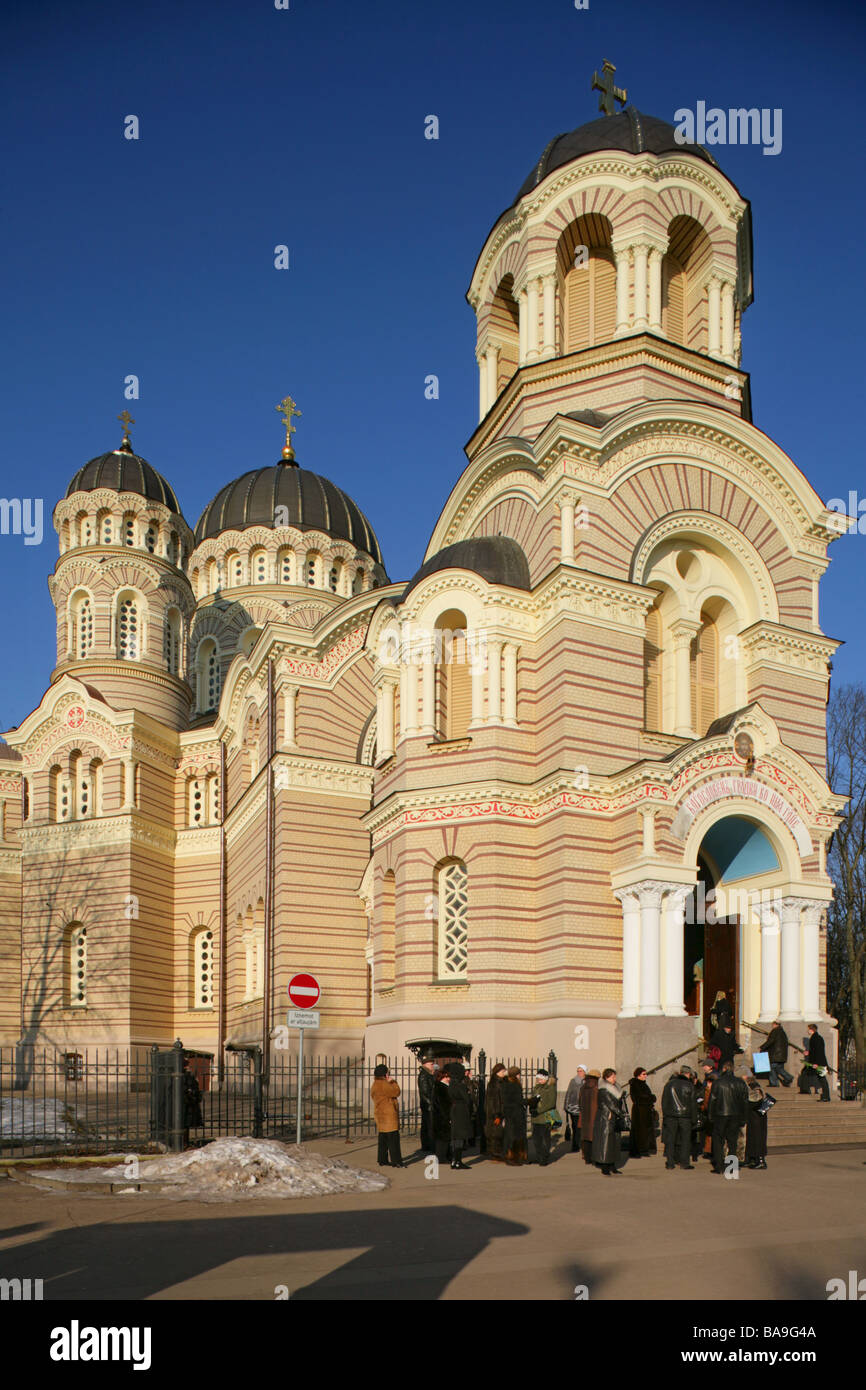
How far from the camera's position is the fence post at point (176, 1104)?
15891 mm

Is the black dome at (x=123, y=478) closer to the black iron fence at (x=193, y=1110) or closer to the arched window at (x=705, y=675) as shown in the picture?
the black iron fence at (x=193, y=1110)

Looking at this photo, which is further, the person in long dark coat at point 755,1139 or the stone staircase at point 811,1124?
the stone staircase at point 811,1124

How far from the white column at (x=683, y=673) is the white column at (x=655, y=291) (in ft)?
21.7

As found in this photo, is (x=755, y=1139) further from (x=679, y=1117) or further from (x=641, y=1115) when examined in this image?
(x=641, y=1115)

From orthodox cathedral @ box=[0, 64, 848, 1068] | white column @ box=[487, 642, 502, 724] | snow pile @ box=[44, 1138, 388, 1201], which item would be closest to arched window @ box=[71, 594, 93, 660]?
orthodox cathedral @ box=[0, 64, 848, 1068]

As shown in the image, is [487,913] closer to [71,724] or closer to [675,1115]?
[675,1115]

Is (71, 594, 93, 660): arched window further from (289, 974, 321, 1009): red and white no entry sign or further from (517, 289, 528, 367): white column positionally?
(289, 974, 321, 1009): red and white no entry sign

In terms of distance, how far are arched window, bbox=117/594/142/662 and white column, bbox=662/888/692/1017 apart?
23062 millimetres

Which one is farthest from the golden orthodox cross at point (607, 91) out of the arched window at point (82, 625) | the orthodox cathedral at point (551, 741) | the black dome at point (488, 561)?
the arched window at point (82, 625)

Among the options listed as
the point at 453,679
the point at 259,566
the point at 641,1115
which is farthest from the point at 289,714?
the point at 641,1115

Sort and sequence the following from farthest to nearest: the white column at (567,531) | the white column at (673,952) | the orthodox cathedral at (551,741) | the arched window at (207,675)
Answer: the arched window at (207,675), the white column at (567,531), the orthodox cathedral at (551,741), the white column at (673,952)

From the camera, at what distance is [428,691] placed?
77.9 ft

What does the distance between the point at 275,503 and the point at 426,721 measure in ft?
73.8
